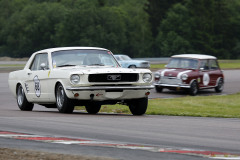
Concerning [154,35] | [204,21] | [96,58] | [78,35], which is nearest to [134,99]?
[96,58]

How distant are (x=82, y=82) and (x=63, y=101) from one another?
643mm

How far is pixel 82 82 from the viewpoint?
12.3 metres

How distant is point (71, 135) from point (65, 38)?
92.1m

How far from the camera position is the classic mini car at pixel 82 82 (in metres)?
12.3

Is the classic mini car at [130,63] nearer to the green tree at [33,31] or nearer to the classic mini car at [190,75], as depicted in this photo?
the classic mini car at [190,75]

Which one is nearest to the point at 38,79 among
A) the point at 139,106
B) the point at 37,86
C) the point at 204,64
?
the point at 37,86

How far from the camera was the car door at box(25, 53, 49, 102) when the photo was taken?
1357 centimetres

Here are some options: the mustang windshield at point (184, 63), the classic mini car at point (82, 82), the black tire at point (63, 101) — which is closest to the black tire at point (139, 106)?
the classic mini car at point (82, 82)

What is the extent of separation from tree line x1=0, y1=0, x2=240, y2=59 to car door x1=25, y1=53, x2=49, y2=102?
8148 centimetres

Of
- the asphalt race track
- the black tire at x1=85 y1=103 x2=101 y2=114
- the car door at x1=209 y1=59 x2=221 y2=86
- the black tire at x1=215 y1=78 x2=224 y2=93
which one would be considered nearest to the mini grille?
the asphalt race track

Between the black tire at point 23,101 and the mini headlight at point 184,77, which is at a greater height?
the black tire at point 23,101

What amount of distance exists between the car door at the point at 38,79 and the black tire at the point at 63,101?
0.58m

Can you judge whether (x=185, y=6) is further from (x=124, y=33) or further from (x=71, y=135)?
(x=71, y=135)

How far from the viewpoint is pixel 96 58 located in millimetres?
13609
